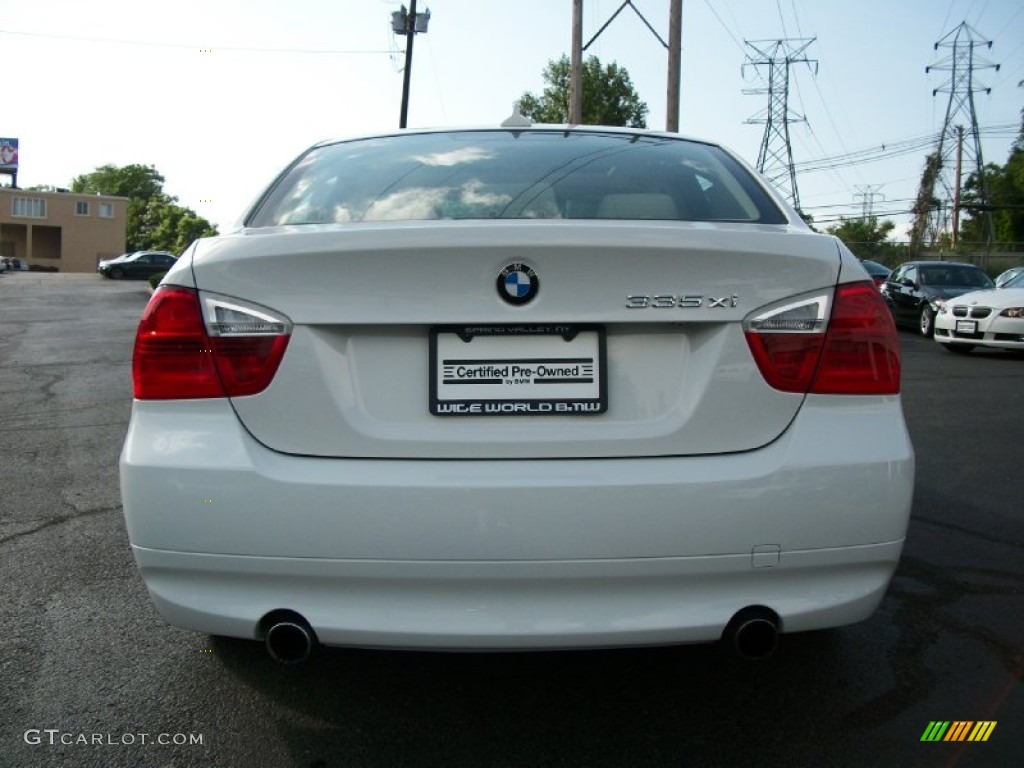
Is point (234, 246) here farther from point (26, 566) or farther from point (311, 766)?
point (26, 566)

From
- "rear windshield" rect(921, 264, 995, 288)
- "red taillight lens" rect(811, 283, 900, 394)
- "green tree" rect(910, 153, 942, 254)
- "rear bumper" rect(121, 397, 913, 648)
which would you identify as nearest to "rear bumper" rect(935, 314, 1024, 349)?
"rear windshield" rect(921, 264, 995, 288)

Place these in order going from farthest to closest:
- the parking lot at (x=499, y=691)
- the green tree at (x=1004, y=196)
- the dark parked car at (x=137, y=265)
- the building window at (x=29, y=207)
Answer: the building window at (x=29, y=207) < the green tree at (x=1004, y=196) < the dark parked car at (x=137, y=265) < the parking lot at (x=499, y=691)

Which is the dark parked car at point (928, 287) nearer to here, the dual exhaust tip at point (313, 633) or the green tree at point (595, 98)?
the dual exhaust tip at point (313, 633)

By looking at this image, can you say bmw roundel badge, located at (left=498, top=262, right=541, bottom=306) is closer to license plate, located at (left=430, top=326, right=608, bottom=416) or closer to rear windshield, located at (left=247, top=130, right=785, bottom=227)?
license plate, located at (left=430, top=326, right=608, bottom=416)

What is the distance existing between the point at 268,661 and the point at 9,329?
15578 mm

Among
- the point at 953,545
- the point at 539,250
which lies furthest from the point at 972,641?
the point at 539,250

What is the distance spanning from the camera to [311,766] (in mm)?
2449

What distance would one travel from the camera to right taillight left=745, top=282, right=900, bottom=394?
235cm

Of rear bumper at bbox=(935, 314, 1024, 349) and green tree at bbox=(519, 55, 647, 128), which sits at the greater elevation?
green tree at bbox=(519, 55, 647, 128)

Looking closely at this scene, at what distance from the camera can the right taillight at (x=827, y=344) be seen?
2.35 meters

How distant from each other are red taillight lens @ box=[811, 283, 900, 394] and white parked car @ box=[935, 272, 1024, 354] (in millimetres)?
12096

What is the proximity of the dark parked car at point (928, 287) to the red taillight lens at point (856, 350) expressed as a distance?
16037 mm

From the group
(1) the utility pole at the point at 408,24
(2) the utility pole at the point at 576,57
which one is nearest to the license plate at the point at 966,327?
(2) the utility pole at the point at 576,57

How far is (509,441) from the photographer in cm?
230
